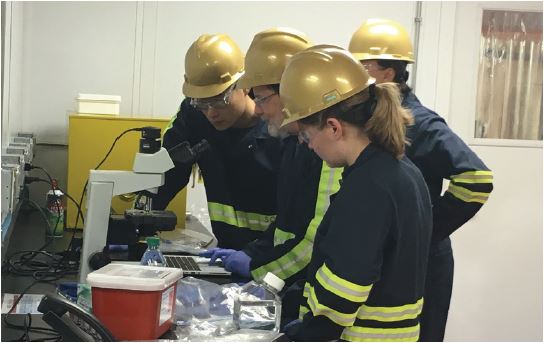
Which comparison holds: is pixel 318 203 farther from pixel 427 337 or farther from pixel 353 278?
pixel 427 337

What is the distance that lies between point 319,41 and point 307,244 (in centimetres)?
219

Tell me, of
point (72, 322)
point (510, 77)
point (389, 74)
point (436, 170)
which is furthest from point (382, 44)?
point (510, 77)

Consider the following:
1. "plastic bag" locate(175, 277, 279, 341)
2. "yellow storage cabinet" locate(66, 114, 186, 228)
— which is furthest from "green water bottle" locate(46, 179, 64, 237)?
"plastic bag" locate(175, 277, 279, 341)

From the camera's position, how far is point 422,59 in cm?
402

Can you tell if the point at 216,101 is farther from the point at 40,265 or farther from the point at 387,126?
the point at 387,126

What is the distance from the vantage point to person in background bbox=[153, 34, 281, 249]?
99.0 inches

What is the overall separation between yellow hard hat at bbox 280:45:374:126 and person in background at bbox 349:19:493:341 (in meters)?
0.82

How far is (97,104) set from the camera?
3.42 m

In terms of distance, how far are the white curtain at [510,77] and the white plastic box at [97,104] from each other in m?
2.08

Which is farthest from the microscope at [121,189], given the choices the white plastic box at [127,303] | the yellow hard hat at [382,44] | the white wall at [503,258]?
the white wall at [503,258]

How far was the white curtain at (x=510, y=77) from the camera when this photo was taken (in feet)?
13.5

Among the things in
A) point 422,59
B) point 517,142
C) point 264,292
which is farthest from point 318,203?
point 517,142

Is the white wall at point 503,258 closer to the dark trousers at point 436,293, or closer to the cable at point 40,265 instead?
the dark trousers at point 436,293

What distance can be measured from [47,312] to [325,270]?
58cm
